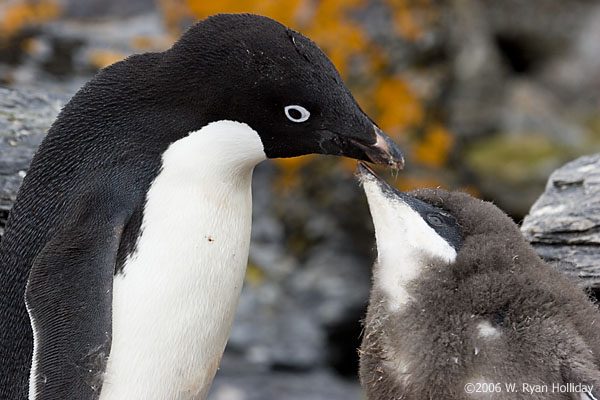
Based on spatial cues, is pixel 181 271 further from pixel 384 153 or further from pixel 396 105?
pixel 396 105

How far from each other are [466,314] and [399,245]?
29 centimetres

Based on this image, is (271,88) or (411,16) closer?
(271,88)

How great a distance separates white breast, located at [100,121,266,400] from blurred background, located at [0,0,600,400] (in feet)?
8.94

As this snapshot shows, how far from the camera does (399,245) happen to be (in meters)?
2.35

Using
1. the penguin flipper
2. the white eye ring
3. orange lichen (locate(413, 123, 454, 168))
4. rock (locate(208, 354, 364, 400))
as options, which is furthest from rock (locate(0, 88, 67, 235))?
orange lichen (locate(413, 123, 454, 168))

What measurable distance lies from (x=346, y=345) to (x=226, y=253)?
3.33m

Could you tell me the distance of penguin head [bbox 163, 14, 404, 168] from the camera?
7.61ft

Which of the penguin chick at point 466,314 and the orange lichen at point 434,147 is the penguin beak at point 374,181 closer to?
the penguin chick at point 466,314

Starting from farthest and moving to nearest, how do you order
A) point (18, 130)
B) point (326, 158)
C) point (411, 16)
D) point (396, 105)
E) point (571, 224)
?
point (411, 16) < point (396, 105) < point (326, 158) < point (18, 130) < point (571, 224)

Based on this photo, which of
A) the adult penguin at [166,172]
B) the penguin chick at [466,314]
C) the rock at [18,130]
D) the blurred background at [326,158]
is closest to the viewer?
the penguin chick at [466,314]

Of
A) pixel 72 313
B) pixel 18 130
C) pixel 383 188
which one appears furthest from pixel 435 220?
pixel 18 130

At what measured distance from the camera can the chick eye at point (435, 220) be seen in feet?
7.89

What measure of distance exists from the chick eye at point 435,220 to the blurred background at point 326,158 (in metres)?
2.93

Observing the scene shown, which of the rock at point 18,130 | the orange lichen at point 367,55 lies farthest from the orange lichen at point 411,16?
the rock at point 18,130
